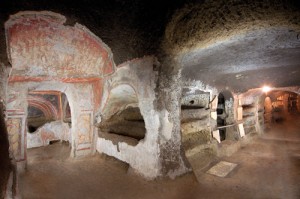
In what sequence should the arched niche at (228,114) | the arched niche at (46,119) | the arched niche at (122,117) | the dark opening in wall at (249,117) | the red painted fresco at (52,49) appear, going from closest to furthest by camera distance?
the red painted fresco at (52,49) → the arched niche at (122,117) → the arched niche at (228,114) → the arched niche at (46,119) → the dark opening in wall at (249,117)

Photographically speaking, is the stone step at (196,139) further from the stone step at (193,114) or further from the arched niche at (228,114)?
the arched niche at (228,114)

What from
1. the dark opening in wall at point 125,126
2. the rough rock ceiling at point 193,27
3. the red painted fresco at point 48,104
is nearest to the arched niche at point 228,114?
the rough rock ceiling at point 193,27

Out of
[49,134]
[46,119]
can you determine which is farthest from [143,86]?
[46,119]

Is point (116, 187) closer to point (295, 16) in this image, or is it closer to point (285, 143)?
point (295, 16)

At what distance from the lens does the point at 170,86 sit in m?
3.71

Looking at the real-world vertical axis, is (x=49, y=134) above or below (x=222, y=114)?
below

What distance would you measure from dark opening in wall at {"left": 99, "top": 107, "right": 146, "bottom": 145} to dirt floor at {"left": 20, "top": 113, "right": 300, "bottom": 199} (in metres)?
0.71

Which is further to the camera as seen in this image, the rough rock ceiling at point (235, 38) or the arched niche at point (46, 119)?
the arched niche at point (46, 119)

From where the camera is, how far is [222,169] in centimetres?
482

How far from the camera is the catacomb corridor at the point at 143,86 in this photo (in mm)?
2801

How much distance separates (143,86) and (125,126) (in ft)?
7.02

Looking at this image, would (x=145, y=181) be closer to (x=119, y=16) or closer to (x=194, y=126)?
(x=194, y=126)

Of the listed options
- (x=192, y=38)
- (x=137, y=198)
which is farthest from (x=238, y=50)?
(x=137, y=198)

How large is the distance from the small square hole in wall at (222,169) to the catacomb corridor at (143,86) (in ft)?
0.09
